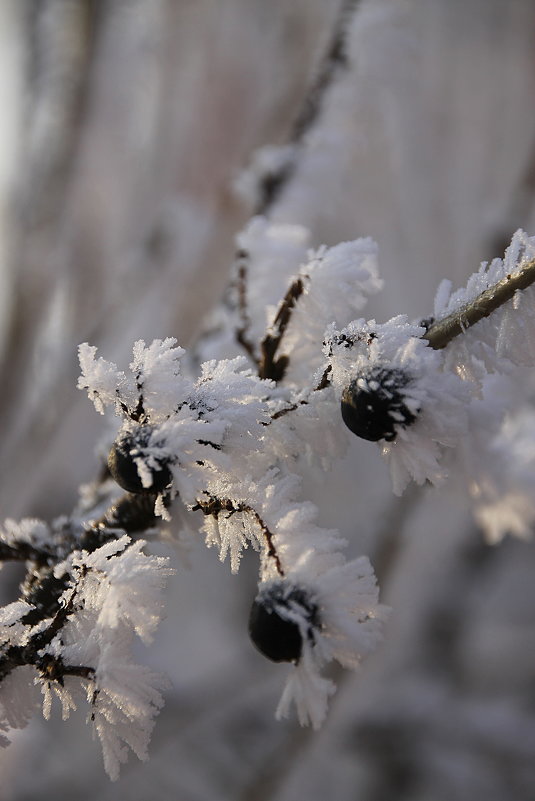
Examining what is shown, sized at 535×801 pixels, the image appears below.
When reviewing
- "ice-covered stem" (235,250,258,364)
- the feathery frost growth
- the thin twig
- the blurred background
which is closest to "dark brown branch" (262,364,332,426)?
the feathery frost growth

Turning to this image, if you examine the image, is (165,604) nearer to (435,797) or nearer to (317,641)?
(317,641)

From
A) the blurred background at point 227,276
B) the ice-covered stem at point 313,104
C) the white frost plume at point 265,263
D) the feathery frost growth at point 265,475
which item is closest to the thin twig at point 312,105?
the ice-covered stem at point 313,104

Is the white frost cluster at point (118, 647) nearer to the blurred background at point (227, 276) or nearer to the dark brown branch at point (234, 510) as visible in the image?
the dark brown branch at point (234, 510)

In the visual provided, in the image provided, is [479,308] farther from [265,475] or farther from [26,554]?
[26,554]

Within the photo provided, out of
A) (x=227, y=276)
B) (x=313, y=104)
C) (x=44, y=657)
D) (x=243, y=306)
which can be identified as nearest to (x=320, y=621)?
(x=44, y=657)

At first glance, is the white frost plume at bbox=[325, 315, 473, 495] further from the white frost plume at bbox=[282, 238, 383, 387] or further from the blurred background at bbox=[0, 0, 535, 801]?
the blurred background at bbox=[0, 0, 535, 801]
